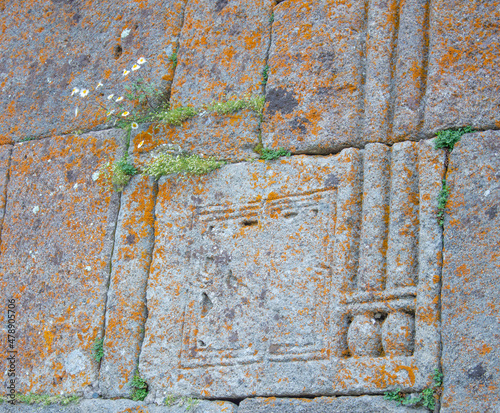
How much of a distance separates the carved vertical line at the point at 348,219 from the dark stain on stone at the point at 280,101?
394 millimetres

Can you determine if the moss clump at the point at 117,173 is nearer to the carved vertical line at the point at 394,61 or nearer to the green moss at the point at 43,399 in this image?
the green moss at the point at 43,399

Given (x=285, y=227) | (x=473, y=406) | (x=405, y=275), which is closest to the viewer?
(x=473, y=406)

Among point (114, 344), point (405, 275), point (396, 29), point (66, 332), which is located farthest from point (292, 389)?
point (396, 29)

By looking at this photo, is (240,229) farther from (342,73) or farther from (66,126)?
(66,126)

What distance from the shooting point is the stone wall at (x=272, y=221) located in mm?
2691

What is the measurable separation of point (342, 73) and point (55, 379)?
206cm

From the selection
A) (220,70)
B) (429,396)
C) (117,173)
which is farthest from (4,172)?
(429,396)

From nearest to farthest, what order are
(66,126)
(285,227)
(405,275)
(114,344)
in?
(405,275) → (285,227) → (114,344) → (66,126)

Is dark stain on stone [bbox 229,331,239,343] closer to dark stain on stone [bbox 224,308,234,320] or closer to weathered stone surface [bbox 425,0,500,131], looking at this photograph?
dark stain on stone [bbox 224,308,234,320]

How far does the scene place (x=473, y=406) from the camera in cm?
243

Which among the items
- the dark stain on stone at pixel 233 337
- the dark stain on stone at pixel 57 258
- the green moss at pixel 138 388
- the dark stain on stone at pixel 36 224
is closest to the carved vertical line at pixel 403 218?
the dark stain on stone at pixel 233 337

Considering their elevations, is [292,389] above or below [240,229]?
below

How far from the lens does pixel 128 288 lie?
3420mm

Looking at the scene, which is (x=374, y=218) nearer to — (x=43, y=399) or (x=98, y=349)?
(x=98, y=349)
